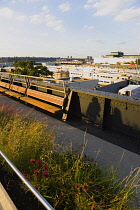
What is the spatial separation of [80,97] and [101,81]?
1063 inches

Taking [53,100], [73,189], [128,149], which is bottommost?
[128,149]

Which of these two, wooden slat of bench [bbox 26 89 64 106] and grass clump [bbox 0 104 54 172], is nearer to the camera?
grass clump [bbox 0 104 54 172]

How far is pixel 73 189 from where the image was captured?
238 centimetres

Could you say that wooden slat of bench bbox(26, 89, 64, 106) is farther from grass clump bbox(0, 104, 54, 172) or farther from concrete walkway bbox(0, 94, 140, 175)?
grass clump bbox(0, 104, 54, 172)

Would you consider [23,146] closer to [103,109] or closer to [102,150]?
[102,150]

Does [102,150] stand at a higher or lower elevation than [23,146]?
lower

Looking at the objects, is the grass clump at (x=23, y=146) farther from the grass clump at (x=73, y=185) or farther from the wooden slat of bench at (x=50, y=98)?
the wooden slat of bench at (x=50, y=98)

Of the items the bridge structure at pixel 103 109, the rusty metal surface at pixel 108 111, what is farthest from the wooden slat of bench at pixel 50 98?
the rusty metal surface at pixel 108 111

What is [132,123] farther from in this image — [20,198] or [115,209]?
[20,198]

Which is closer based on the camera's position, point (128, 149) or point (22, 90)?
point (128, 149)

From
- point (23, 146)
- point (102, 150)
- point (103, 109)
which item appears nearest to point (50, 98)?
point (103, 109)

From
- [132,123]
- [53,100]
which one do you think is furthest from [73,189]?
[53,100]

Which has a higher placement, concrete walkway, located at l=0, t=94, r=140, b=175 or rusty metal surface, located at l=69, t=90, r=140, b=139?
rusty metal surface, located at l=69, t=90, r=140, b=139

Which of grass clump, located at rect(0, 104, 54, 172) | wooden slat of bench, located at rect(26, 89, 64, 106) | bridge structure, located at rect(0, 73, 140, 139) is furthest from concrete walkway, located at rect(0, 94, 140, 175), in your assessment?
wooden slat of bench, located at rect(26, 89, 64, 106)
